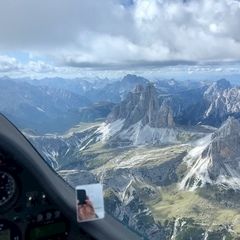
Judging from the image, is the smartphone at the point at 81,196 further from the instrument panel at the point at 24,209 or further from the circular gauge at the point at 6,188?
the circular gauge at the point at 6,188

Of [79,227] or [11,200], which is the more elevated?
[11,200]

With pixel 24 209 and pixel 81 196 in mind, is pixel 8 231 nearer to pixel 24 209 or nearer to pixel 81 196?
pixel 24 209

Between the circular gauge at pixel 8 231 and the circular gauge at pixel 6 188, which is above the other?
the circular gauge at pixel 6 188

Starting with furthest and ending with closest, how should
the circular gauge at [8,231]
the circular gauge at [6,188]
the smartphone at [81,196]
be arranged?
the circular gauge at [8,231], the circular gauge at [6,188], the smartphone at [81,196]

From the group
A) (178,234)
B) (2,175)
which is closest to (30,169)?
(2,175)

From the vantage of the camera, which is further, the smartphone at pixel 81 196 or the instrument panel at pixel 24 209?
the instrument panel at pixel 24 209

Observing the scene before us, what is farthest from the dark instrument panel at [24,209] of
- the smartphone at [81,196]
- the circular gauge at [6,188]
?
the smartphone at [81,196]

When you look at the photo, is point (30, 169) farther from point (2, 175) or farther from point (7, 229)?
point (7, 229)

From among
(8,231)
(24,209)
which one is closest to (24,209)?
(24,209)

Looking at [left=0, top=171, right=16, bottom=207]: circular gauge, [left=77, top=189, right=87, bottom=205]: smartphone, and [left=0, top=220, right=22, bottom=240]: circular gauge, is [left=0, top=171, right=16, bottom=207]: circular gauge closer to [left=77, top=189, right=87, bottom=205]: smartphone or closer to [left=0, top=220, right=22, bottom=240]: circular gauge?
[left=0, top=220, right=22, bottom=240]: circular gauge

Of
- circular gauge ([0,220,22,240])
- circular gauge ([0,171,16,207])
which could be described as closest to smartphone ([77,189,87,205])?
circular gauge ([0,171,16,207])
